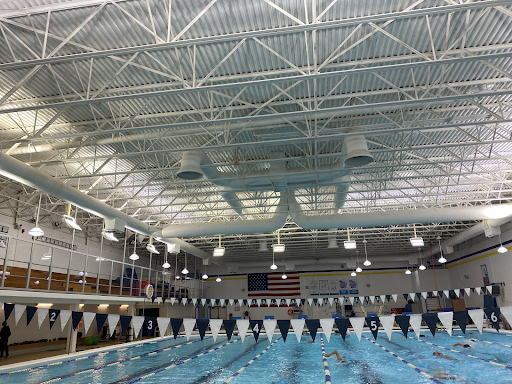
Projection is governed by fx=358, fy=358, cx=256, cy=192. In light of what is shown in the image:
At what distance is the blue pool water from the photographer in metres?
11.3

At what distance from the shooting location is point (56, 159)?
495 inches

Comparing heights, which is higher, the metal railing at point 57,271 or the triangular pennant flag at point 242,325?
the metal railing at point 57,271

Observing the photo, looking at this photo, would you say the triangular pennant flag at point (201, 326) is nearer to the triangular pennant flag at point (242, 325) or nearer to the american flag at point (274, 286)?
the triangular pennant flag at point (242, 325)

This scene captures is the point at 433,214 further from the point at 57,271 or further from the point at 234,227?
the point at 57,271

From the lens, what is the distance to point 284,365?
46.0 feet

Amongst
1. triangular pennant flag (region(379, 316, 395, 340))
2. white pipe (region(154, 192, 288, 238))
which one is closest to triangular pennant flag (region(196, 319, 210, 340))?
white pipe (region(154, 192, 288, 238))

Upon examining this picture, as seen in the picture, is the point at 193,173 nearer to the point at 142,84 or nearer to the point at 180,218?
the point at 142,84

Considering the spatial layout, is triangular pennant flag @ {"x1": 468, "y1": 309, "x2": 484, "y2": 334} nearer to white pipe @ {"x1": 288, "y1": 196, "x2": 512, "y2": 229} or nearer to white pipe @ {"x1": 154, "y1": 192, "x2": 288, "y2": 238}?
white pipe @ {"x1": 288, "y1": 196, "x2": 512, "y2": 229}

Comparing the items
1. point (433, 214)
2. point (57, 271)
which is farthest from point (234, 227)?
point (57, 271)

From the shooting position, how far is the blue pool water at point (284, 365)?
37.2 feet

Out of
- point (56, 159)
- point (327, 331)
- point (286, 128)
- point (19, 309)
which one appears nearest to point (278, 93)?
point (286, 128)

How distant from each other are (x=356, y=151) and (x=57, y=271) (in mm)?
21037

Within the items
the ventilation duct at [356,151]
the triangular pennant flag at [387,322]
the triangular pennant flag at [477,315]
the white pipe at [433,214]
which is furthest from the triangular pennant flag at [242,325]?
the triangular pennant flag at [477,315]

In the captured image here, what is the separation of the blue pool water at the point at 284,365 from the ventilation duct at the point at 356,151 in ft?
21.7
